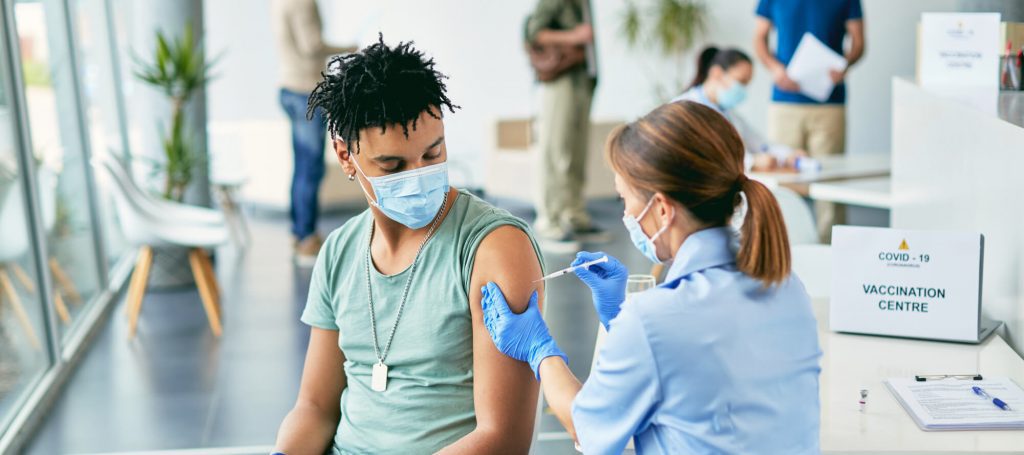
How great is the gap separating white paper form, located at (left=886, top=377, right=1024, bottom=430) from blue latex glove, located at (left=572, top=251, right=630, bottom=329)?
0.55 meters

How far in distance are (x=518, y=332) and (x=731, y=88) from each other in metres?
3.19

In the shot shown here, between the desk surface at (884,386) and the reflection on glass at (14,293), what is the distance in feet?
8.31

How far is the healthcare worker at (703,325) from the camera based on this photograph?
1.54 metres

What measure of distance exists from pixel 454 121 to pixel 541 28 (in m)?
2.98

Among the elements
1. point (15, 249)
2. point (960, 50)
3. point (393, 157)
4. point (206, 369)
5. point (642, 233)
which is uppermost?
point (960, 50)

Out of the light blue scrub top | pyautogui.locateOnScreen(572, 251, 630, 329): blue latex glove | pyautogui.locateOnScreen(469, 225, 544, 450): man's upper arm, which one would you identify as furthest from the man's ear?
the light blue scrub top

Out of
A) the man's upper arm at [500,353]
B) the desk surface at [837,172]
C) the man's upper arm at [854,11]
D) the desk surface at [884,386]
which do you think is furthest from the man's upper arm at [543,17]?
the man's upper arm at [500,353]

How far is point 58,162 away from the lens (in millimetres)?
4711

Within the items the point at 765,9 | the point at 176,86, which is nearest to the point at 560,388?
the point at 176,86

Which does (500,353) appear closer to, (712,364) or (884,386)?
(712,364)

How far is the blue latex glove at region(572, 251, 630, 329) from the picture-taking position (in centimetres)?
215

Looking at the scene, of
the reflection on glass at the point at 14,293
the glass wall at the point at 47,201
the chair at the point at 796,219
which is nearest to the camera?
the reflection on glass at the point at 14,293

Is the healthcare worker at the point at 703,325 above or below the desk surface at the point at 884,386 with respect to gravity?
above

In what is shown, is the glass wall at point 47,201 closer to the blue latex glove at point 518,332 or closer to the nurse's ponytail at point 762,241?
the blue latex glove at point 518,332
